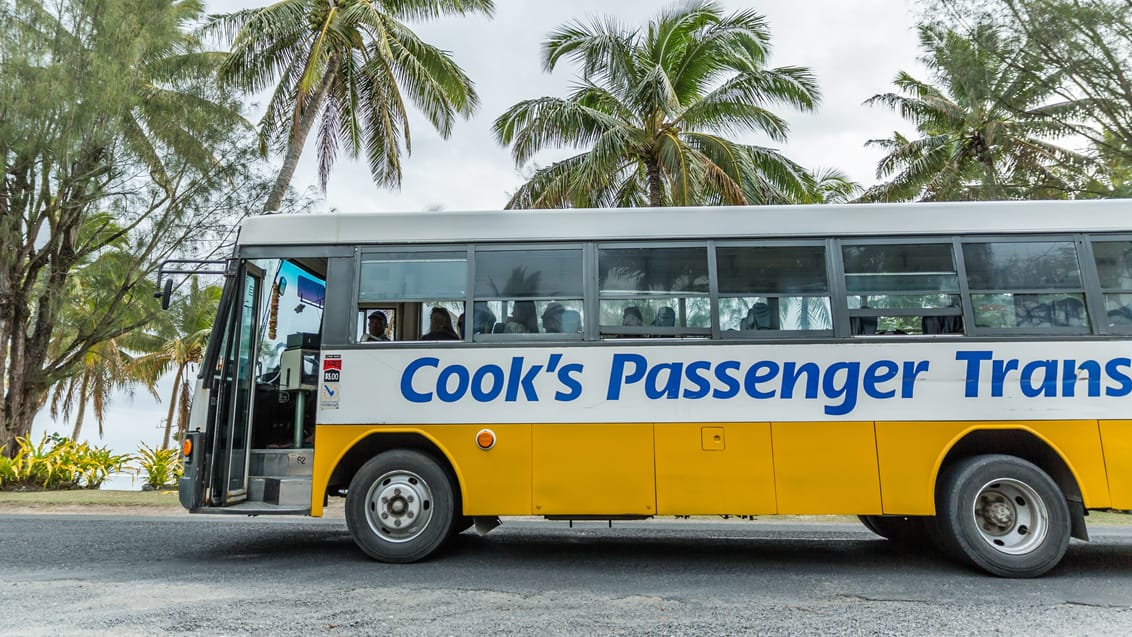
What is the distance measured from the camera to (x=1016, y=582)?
5.32 m

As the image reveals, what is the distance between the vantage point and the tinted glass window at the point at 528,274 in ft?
19.4

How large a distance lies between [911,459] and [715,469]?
162cm

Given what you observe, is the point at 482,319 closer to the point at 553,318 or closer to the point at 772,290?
the point at 553,318

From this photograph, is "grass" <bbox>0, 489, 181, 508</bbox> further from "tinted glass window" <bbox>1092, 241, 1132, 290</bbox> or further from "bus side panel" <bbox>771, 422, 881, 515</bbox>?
"tinted glass window" <bbox>1092, 241, 1132, 290</bbox>

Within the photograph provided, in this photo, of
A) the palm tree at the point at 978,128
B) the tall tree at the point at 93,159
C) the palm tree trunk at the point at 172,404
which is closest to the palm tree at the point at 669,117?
the palm tree at the point at 978,128

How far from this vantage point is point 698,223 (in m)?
6.00

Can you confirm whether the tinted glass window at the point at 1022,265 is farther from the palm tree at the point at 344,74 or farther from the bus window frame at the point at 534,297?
the palm tree at the point at 344,74

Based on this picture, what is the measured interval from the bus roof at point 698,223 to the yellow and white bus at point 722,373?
20 millimetres

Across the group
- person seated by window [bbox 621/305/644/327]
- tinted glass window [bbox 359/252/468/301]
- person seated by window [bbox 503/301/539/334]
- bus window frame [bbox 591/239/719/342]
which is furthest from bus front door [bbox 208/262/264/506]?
person seated by window [bbox 621/305/644/327]

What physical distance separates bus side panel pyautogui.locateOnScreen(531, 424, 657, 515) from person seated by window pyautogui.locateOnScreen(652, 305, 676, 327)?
0.87 metres

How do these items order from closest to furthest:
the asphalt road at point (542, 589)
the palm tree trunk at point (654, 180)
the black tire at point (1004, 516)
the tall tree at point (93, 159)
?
the asphalt road at point (542, 589)
the black tire at point (1004, 516)
the tall tree at point (93, 159)
the palm tree trunk at point (654, 180)

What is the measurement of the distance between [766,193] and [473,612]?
1331 centimetres

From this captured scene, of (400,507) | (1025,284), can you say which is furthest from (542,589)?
(1025,284)

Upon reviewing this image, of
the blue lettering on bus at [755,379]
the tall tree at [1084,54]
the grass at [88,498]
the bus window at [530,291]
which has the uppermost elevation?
the tall tree at [1084,54]
